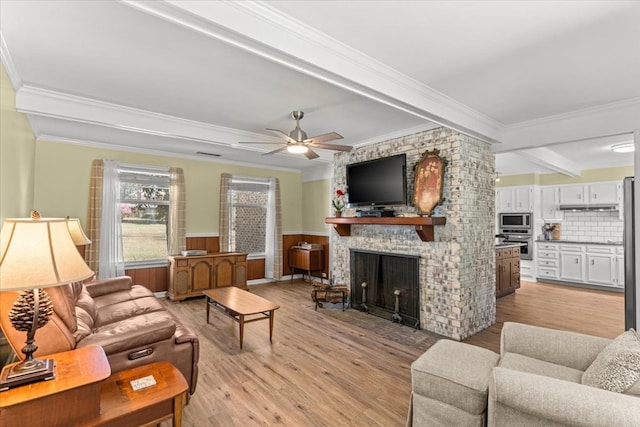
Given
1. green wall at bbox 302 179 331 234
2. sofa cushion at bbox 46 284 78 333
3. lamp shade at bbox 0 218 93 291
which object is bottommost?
sofa cushion at bbox 46 284 78 333

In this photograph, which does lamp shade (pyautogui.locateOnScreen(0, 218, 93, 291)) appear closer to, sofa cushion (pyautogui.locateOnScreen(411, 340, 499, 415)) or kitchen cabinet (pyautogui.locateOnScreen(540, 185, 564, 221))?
sofa cushion (pyautogui.locateOnScreen(411, 340, 499, 415))

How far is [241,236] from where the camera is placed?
22.1 feet

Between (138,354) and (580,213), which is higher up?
(580,213)

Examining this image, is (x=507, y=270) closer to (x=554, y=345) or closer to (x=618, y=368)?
(x=554, y=345)

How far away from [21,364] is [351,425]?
6.37ft

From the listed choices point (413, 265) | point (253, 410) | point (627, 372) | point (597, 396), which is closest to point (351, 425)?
point (253, 410)

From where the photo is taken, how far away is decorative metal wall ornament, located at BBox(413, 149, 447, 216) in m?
3.82

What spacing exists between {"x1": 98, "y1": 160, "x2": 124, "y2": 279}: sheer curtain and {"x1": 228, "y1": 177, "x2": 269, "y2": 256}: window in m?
1.96

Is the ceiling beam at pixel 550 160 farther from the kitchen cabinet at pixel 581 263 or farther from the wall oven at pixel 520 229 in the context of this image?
the kitchen cabinet at pixel 581 263

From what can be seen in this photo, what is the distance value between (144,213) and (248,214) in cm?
201

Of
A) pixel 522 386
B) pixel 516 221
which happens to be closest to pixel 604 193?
pixel 516 221

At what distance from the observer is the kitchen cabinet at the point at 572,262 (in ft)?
21.2

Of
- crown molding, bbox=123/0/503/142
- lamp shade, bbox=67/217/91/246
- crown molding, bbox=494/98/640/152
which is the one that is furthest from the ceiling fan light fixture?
crown molding, bbox=494/98/640/152

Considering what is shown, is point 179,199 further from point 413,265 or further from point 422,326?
point 422,326
